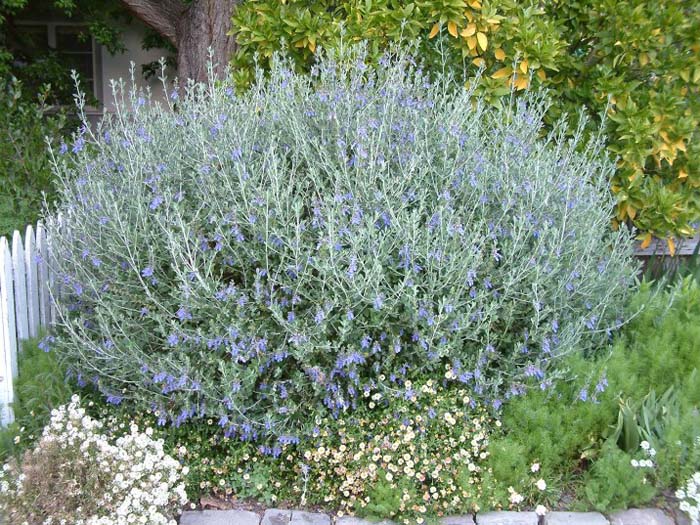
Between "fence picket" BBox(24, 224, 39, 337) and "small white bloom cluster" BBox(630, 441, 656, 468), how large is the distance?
3.26m

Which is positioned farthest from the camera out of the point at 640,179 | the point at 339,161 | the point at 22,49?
the point at 22,49

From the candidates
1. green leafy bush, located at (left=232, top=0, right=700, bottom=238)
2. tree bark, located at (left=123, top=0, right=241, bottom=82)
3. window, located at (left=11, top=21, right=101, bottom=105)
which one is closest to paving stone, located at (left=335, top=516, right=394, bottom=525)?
green leafy bush, located at (left=232, top=0, right=700, bottom=238)

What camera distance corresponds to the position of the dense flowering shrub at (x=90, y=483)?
101 inches

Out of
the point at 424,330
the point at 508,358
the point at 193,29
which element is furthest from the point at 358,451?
the point at 193,29

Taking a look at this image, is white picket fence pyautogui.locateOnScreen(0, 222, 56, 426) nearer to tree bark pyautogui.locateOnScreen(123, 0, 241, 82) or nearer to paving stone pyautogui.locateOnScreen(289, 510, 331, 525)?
Result: paving stone pyautogui.locateOnScreen(289, 510, 331, 525)

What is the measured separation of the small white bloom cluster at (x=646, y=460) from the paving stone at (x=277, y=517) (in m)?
1.49

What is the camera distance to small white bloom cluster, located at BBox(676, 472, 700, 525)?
261 cm

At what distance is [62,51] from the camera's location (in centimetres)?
982

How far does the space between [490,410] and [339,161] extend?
1423 mm

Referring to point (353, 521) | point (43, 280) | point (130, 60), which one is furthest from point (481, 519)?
point (130, 60)

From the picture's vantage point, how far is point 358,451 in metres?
2.88

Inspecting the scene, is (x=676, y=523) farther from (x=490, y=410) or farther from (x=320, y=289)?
(x=320, y=289)

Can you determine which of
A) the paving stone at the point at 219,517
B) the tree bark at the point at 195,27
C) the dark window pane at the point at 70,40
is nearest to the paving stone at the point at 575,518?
the paving stone at the point at 219,517

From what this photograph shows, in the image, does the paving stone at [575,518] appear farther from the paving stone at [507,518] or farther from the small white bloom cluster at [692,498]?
the small white bloom cluster at [692,498]
